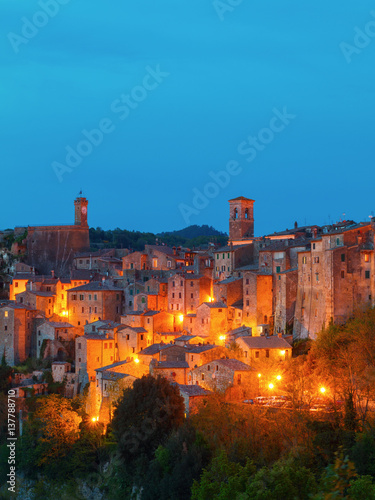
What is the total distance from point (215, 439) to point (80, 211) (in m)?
44.5

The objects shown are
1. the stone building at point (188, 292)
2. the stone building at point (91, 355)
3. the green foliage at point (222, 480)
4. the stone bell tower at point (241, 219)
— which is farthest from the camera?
the stone bell tower at point (241, 219)

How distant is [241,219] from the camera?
56.9 metres

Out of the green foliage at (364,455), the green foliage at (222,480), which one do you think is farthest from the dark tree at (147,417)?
the green foliage at (364,455)

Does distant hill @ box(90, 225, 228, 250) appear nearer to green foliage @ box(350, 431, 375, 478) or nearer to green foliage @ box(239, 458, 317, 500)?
green foliage @ box(350, 431, 375, 478)

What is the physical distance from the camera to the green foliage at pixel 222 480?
25531 millimetres

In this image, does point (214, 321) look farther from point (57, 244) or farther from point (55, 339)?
point (57, 244)

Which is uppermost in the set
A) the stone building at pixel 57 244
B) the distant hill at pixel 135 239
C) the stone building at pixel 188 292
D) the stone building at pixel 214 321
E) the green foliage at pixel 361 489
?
the distant hill at pixel 135 239

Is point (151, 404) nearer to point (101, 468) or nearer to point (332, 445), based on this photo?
point (101, 468)

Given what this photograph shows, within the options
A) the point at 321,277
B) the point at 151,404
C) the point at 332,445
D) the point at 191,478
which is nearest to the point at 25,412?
the point at 151,404

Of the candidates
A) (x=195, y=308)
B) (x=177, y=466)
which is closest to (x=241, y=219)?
(x=195, y=308)

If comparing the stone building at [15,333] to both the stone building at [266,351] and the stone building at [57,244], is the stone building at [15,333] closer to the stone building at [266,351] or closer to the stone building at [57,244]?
the stone building at [57,244]

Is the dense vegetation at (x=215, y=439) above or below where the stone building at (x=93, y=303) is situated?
below

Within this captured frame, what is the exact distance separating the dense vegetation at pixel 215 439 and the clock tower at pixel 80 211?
30877 mm

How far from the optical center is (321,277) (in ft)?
133
